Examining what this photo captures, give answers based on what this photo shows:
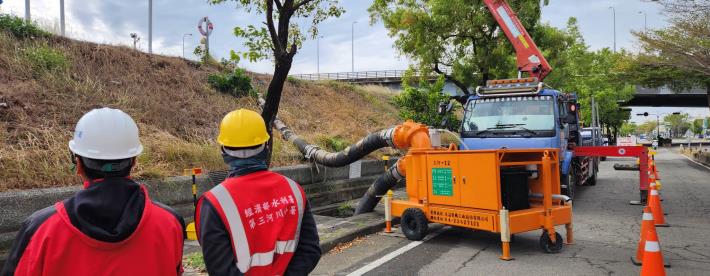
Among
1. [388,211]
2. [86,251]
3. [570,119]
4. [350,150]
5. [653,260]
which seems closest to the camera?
[86,251]

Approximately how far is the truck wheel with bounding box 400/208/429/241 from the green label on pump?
0.43 m

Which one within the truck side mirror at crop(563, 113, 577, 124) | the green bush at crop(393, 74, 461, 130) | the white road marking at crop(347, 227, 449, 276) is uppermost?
the green bush at crop(393, 74, 461, 130)

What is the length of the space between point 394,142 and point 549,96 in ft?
13.0

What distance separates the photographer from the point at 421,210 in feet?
25.0

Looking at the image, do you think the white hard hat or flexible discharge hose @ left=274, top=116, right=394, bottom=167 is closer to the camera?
the white hard hat

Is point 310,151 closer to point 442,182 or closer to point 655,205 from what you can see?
point 442,182

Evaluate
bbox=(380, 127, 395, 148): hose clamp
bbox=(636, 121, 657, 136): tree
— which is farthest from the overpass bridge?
bbox=(636, 121, 657, 136): tree

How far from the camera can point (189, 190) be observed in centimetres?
782

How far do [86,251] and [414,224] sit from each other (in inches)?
244

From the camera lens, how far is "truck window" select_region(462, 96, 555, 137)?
33.3ft

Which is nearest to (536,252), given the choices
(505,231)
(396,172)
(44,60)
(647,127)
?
(505,231)

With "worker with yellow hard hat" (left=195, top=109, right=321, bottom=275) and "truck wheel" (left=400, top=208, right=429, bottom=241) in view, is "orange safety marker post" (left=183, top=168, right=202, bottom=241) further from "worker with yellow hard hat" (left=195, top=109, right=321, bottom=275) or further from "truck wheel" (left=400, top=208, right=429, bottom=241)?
"worker with yellow hard hat" (left=195, top=109, right=321, bottom=275)

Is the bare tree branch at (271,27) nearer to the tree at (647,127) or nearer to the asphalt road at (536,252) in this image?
the asphalt road at (536,252)

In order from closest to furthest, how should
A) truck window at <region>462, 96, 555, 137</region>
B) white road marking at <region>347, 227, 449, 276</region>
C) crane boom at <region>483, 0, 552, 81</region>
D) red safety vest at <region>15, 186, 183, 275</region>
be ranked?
red safety vest at <region>15, 186, 183, 275</region>, white road marking at <region>347, 227, 449, 276</region>, truck window at <region>462, 96, 555, 137</region>, crane boom at <region>483, 0, 552, 81</region>
